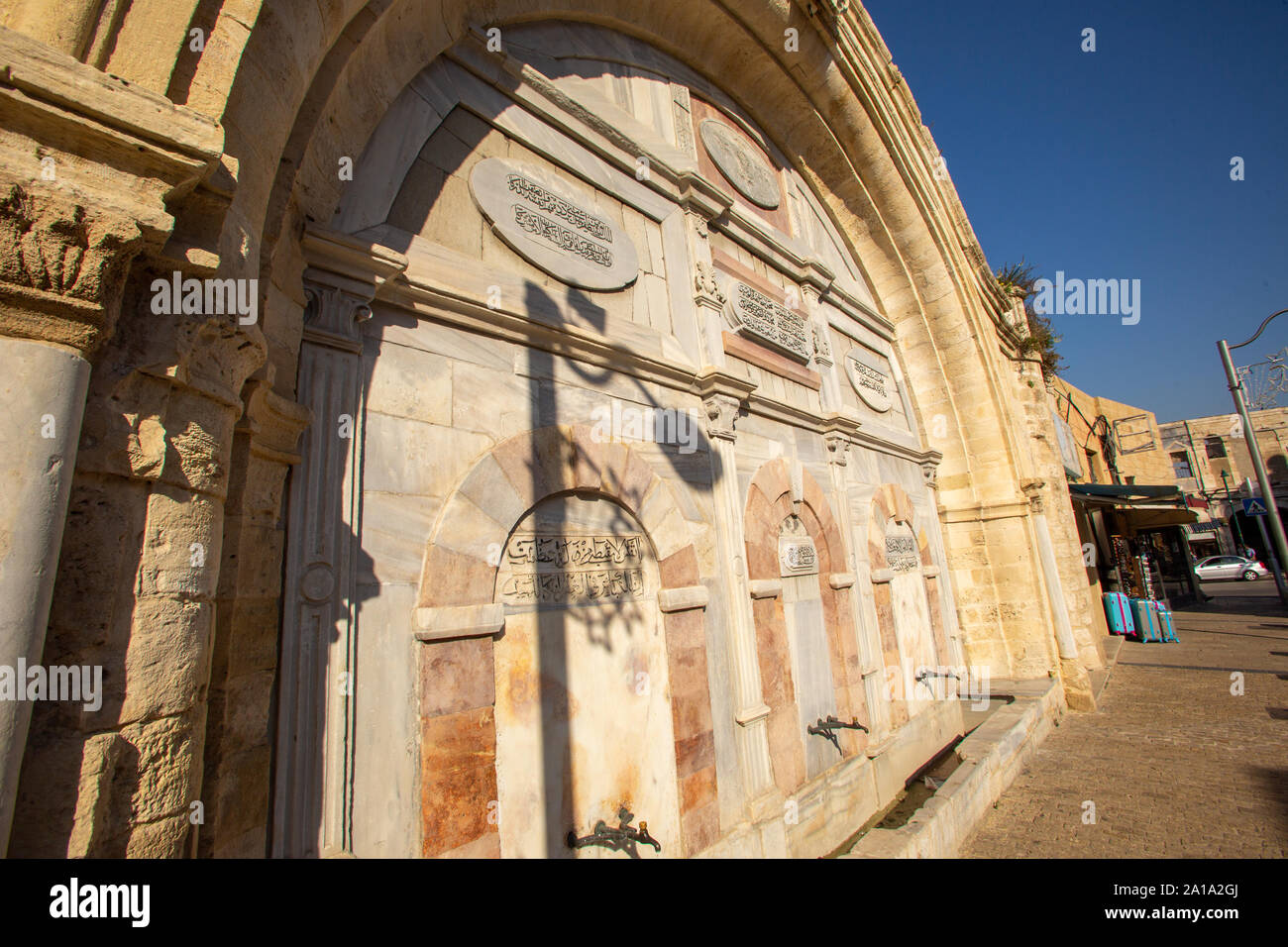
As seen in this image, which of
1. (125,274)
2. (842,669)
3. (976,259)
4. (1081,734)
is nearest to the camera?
(125,274)

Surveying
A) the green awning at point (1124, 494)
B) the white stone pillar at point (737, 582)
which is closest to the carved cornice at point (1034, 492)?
the green awning at point (1124, 494)

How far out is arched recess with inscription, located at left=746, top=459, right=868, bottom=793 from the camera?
422 centimetres

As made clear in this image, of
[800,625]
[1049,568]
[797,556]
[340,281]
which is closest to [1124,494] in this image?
A: [1049,568]

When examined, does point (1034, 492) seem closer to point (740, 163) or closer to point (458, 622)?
point (740, 163)

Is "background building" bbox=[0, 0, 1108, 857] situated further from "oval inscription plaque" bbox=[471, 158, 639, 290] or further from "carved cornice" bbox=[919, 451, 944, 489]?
"carved cornice" bbox=[919, 451, 944, 489]

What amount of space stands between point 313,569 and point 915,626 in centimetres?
673

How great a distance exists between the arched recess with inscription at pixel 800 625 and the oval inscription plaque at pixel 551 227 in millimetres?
2141

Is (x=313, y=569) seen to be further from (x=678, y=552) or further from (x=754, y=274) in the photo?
(x=754, y=274)

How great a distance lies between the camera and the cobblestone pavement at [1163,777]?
3857 mm

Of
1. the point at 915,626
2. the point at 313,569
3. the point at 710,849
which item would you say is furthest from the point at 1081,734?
the point at 313,569

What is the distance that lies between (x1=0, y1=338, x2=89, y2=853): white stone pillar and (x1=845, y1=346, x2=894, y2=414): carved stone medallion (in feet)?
23.6

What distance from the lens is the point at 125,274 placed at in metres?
1.29
